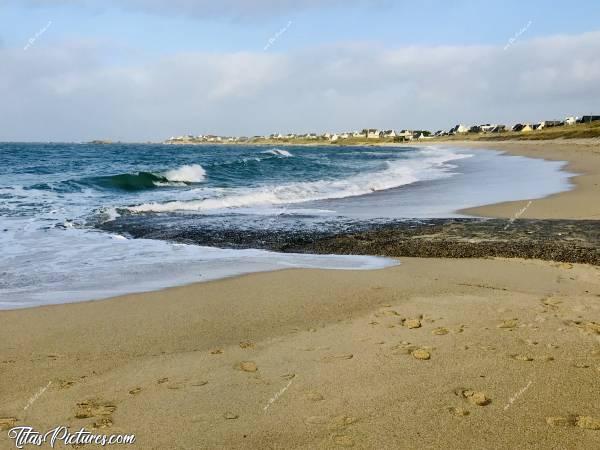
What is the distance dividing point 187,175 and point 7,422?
2474 cm

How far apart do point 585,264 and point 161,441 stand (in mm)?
5814

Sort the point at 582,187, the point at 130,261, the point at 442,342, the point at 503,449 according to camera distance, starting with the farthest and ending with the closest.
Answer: the point at 582,187, the point at 130,261, the point at 442,342, the point at 503,449

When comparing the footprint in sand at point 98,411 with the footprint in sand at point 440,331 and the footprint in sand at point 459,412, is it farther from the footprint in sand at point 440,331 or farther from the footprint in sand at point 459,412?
the footprint in sand at point 440,331

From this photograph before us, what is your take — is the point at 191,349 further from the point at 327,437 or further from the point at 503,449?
the point at 503,449

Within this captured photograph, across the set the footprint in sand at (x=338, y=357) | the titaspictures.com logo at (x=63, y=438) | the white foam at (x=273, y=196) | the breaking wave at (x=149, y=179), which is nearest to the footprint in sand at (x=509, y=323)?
the footprint in sand at (x=338, y=357)

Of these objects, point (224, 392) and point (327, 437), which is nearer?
point (327, 437)

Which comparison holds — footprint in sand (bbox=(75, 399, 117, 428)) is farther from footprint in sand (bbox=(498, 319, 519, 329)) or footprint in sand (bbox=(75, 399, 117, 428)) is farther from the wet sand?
footprint in sand (bbox=(498, 319, 519, 329))

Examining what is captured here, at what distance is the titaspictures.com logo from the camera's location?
9.16 ft

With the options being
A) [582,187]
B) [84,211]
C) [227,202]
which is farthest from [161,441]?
[582,187]

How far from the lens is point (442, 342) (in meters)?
4.04

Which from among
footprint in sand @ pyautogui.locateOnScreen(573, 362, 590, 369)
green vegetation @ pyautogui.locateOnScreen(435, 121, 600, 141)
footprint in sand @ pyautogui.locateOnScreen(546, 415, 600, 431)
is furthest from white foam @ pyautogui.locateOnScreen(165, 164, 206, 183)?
green vegetation @ pyautogui.locateOnScreen(435, 121, 600, 141)

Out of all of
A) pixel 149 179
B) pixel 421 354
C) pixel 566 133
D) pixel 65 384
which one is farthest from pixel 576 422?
pixel 566 133

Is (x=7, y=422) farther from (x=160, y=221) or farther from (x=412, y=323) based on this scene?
(x=160, y=221)

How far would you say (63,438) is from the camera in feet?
9.30
